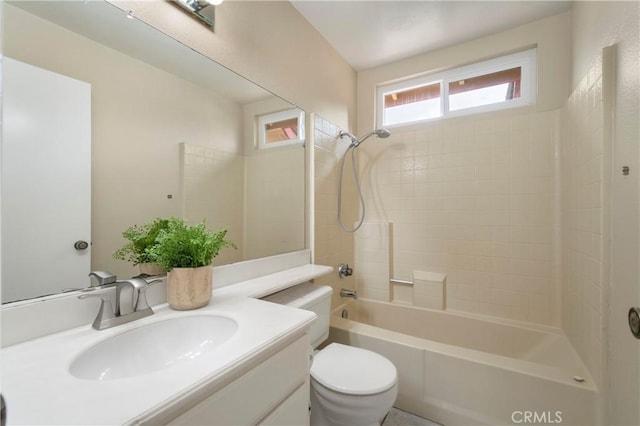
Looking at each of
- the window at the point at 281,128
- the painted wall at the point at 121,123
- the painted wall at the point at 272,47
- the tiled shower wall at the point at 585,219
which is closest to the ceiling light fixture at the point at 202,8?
the painted wall at the point at 272,47

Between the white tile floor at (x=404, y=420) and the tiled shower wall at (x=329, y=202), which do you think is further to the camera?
the tiled shower wall at (x=329, y=202)

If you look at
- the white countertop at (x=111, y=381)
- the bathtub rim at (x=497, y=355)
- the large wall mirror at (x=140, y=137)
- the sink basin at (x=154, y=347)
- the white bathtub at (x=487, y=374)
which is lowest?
the white bathtub at (x=487, y=374)

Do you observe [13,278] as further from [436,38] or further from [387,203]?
[436,38]

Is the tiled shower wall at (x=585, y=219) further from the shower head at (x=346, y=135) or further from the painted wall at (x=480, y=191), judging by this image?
the shower head at (x=346, y=135)

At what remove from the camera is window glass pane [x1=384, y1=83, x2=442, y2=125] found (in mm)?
2324

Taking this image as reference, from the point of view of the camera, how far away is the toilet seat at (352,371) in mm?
1147

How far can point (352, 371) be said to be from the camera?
126cm

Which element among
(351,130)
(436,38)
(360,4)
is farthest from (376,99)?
(360,4)

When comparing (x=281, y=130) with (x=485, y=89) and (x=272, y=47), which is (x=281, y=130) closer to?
(x=272, y=47)

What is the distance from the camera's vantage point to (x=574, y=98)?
1.58 m

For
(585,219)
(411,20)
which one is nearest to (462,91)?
(411,20)

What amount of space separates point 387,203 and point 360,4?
1.46 metres

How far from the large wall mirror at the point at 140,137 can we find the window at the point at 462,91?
133 centimetres

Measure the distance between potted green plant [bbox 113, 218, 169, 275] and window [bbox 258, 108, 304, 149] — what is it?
764mm
